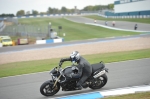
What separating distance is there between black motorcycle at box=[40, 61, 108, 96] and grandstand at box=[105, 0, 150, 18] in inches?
1808

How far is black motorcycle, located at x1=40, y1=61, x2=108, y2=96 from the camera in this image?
9.15m

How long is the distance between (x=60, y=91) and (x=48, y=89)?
984mm

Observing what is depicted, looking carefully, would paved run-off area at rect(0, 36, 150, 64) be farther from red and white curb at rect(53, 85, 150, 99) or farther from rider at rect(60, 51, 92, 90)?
red and white curb at rect(53, 85, 150, 99)

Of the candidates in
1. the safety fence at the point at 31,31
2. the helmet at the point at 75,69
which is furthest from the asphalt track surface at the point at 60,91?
the safety fence at the point at 31,31

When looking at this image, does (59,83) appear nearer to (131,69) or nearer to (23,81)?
(23,81)

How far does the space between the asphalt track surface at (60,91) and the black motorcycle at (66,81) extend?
264 mm

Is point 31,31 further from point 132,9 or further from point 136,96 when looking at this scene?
point 136,96

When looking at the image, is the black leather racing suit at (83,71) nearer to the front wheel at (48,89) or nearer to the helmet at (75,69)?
the helmet at (75,69)

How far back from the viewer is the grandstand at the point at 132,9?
53.2 meters

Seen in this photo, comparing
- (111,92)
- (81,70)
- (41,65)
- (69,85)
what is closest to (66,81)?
(69,85)

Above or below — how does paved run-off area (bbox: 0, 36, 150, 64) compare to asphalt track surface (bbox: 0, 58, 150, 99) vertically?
below

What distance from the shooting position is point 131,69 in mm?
12820

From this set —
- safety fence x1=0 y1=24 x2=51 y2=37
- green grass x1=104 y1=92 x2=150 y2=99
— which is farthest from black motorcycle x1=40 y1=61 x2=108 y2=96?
safety fence x1=0 y1=24 x2=51 y2=37

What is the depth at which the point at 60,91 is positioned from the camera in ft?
33.2
